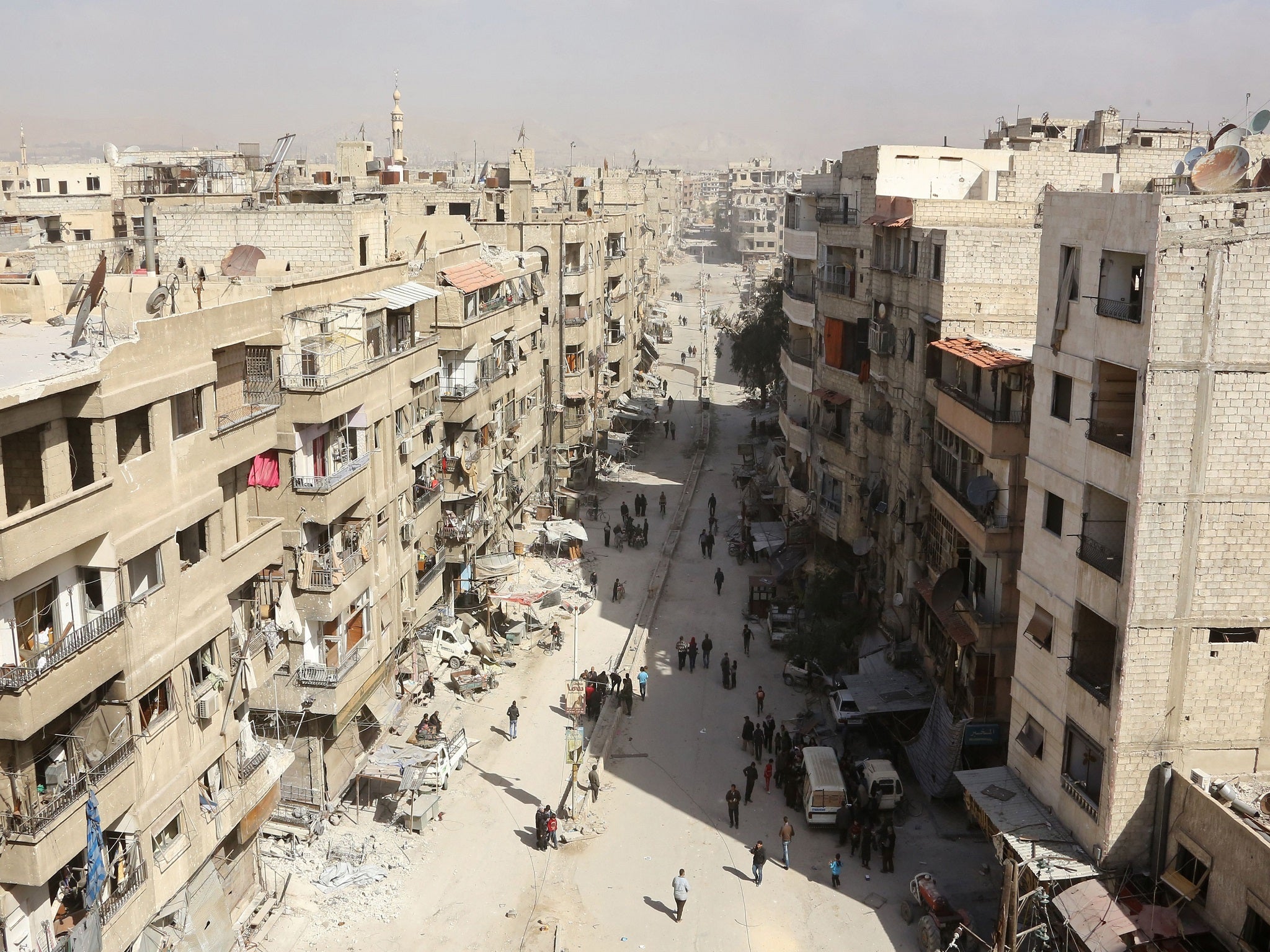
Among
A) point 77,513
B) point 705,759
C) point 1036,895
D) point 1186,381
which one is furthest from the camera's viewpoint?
point 705,759

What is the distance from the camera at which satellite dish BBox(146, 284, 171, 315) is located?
19.1m

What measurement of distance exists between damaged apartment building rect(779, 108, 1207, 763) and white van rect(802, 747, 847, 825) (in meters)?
3.07

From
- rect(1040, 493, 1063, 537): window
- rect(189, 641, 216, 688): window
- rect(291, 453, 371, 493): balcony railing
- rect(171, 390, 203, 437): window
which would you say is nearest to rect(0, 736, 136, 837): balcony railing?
rect(189, 641, 216, 688): window

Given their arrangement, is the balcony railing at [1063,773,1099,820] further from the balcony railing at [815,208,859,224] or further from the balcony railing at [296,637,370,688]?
the balcony railing at [815,208,859,224]

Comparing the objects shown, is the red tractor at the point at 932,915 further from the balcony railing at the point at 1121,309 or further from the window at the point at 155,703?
the window at the point at 155,703

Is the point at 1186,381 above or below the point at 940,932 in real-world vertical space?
above

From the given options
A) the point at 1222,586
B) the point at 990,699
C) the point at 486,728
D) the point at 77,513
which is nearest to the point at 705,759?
the point at 486,728

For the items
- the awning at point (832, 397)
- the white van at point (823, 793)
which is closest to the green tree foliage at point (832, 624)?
the awning at point (832, 397)

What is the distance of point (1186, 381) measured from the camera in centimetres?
1806

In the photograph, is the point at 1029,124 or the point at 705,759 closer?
the point at 705,759

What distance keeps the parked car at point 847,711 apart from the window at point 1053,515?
9.22m

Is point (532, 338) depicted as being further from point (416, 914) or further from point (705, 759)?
point (416, 914)

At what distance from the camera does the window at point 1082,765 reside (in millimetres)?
19906

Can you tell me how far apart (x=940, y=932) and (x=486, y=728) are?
1413cm
